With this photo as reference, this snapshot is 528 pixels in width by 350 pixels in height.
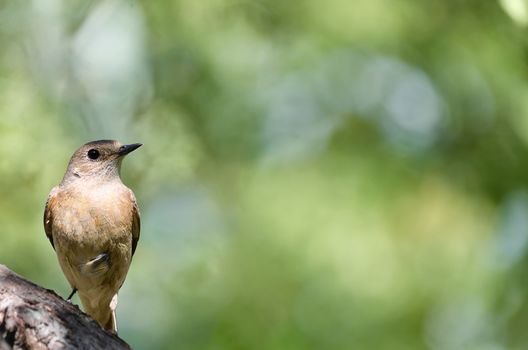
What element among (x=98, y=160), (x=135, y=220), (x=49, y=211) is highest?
(x=98, y=160)

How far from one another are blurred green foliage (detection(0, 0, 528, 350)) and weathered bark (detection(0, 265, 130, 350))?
3023mm

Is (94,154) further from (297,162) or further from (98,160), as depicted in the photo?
(297,162)

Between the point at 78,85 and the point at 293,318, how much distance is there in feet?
10.5

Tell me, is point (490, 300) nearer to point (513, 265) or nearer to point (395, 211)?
point (513, 265)

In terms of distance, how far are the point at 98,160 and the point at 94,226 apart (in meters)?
0.83

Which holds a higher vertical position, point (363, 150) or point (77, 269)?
point (363, 150)

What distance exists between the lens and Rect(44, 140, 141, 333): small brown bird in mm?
7367

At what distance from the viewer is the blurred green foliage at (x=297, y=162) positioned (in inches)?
340

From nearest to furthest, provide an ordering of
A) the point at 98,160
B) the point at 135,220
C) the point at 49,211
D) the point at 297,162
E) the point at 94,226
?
1. the point at 94,226
2. the point at 49,211
3. the point at 135,220
4. the point at 98,160
5. the point at 297,162

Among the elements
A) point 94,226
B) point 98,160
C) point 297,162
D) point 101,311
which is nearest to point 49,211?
point 94,226

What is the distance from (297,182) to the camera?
361 inches

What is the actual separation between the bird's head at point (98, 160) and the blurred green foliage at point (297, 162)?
0.97 metres

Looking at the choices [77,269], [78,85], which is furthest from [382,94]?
[77,269]

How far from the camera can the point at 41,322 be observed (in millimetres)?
5613
